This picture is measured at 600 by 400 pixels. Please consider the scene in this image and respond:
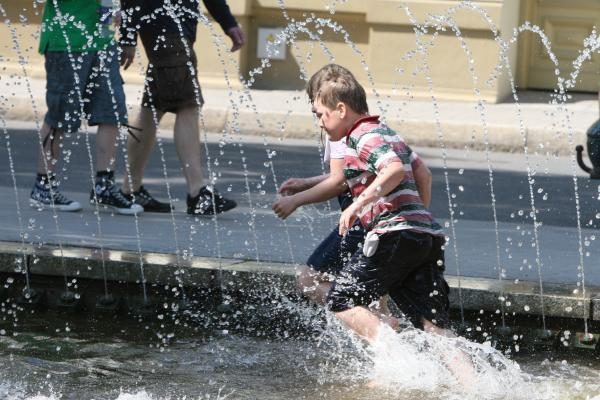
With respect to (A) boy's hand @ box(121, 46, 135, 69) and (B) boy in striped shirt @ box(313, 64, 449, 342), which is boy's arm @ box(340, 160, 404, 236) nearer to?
(B) boy in striped shirt @ box(313, 64, 449, 342)

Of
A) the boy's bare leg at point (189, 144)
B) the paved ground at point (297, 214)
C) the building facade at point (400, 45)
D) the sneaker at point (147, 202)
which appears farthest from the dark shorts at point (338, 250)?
the building facade at point (400, 45)

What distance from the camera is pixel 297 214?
26.8 ft

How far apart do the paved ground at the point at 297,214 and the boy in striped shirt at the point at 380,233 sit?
120 cm

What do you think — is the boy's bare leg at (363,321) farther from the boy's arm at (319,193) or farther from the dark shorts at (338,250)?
the boy's arm at (319,193)

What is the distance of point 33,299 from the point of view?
621 centimetres

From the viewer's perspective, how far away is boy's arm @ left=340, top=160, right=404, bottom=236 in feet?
16.0

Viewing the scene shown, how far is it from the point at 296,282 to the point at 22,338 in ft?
3.60

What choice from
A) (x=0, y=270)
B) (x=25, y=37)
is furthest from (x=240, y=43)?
(x=25, y=37)

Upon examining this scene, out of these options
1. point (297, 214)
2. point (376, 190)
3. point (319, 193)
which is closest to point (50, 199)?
point (297, 214)

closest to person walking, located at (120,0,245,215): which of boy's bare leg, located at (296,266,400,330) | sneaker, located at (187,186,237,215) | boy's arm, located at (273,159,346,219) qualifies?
sneaker, located at (187,186,237,215)

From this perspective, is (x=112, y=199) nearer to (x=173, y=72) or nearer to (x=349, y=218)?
(x=173, y=72)

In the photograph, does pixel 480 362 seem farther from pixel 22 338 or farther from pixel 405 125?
pixel 405 125

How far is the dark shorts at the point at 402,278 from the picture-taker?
506 centimetres

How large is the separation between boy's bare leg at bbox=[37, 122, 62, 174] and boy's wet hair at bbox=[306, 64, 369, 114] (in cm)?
312
